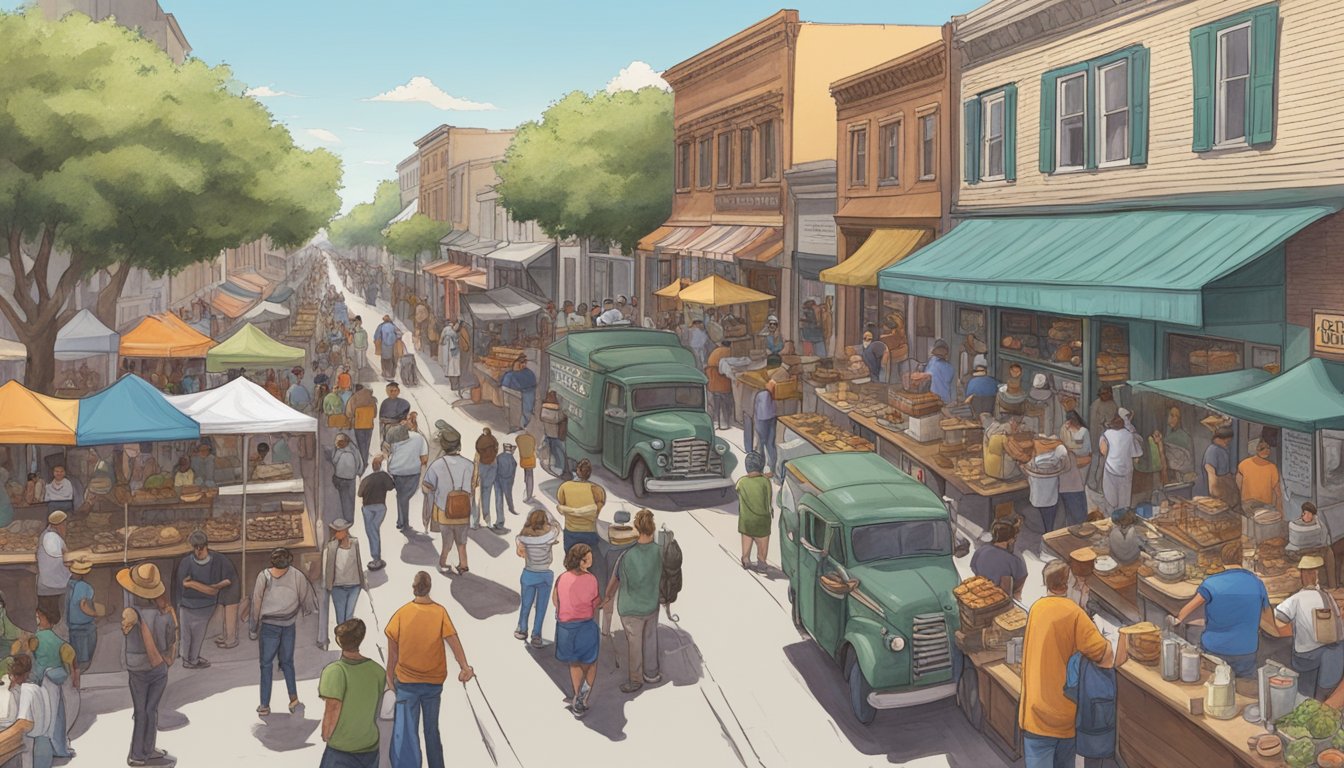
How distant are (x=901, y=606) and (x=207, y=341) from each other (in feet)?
67.0

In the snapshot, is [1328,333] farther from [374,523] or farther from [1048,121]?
[374,523]

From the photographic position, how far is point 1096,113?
69.1 ft

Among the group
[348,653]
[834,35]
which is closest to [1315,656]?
[348,653]

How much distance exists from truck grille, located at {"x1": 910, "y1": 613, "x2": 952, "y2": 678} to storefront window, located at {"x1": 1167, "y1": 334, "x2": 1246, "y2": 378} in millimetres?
8189

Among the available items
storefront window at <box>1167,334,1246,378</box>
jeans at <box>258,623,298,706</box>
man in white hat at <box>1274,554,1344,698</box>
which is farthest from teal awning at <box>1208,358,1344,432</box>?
jeans at <box>258,623,298,706</box>

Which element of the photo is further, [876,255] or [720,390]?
[876,255]

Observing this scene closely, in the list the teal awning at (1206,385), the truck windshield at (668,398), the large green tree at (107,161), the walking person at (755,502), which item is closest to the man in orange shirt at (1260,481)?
the teal awning at (1206,385)

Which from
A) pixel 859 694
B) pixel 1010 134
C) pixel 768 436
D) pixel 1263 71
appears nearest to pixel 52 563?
pixel 859 694

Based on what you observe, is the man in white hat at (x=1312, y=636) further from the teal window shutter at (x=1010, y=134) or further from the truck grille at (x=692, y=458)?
the teal window shutter at (x=1010, y=134)

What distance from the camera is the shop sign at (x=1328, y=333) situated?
1481 centimetres

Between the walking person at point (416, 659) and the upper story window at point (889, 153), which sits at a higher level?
the upper story window at point (889, 153)

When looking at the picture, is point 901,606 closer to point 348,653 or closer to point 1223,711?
point 1223,711

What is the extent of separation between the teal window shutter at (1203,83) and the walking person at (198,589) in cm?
1456

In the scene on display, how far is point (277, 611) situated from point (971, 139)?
18.8 m
